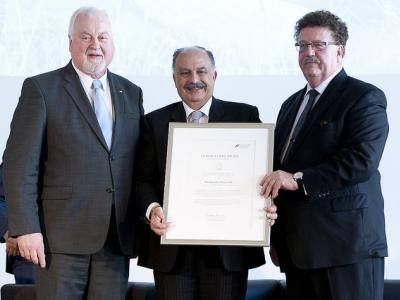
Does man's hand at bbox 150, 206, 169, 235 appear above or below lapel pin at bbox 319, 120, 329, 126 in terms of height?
below

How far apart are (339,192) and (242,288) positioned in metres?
0.50

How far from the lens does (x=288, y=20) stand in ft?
13.3

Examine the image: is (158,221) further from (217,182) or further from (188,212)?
(217,182)

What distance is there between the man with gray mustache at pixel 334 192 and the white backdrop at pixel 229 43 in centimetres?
132

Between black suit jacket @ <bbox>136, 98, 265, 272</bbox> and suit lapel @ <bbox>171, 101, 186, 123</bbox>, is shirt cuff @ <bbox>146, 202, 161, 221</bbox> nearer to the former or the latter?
black suit jacket @ <bbox>136, 98, 265, 272</bbox>

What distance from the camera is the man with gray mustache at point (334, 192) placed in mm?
2543

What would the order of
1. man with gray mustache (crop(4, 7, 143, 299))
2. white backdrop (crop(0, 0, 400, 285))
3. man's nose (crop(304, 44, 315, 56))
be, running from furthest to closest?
white backdrop (crop(0, 0, 400, 285)) < man's nose (crop(304, 44, 315, 56)) < man with gray mustache (crop(4, 7, 143, 299))

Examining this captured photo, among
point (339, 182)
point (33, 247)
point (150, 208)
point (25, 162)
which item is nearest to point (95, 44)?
point (25, 162)

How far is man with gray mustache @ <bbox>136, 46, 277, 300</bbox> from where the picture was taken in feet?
8.75

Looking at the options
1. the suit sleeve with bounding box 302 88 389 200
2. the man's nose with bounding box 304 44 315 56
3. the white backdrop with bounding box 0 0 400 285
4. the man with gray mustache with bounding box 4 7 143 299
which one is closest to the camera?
the suit sleeve with bounding box 302 88 389 200

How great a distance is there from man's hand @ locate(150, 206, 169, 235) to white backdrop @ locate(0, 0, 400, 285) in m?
1.55

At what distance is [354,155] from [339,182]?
10 centimetres

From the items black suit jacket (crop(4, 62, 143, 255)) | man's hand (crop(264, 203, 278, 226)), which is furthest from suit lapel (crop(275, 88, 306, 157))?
black suit jacket (crop(4, 62, 143, 255))

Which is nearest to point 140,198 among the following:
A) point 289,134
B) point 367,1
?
point 289,134
